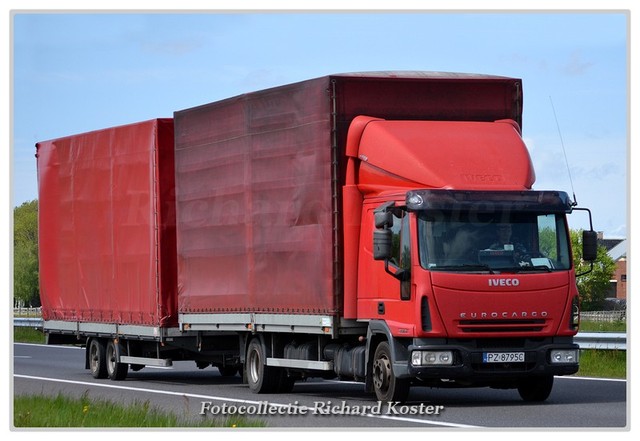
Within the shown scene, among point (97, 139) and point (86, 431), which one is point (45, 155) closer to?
point (97, 139)

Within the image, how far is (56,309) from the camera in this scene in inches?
1145

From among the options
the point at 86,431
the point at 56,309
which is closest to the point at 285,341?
the point at 86,431

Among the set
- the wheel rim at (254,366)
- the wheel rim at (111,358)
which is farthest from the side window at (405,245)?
the wheel rim at (111,358)

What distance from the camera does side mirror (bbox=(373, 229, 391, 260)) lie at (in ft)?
59.2

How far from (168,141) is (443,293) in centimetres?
848

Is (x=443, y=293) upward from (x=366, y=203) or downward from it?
downward

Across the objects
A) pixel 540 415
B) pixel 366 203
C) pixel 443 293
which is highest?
pixel 366 203

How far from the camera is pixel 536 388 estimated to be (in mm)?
19328

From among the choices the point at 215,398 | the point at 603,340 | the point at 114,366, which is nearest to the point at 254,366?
the point at 215,398

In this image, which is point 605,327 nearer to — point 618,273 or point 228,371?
point 228,371

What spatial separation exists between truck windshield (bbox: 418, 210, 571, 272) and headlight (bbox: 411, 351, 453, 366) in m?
1.01

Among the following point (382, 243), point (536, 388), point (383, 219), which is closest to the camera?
point (382, 243)

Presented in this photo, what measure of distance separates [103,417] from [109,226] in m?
10.6

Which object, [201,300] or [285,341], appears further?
[201,300]
